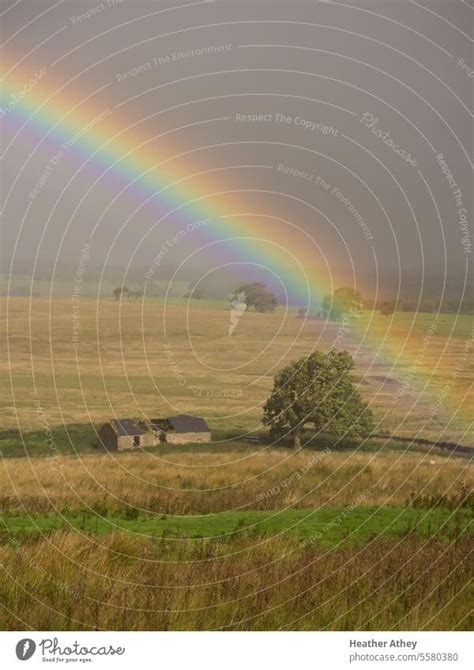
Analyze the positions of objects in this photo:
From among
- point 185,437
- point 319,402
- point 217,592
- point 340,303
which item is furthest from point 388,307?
point 217,592

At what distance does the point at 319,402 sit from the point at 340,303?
6.39 ft

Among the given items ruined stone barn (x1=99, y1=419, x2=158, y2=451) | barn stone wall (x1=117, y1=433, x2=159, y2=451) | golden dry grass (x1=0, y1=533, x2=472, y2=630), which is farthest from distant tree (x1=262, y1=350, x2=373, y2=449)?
golden dry grass (x1=0, y1=533, x2=472, y2=630)

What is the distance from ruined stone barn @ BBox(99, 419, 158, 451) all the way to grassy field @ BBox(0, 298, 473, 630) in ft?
0.76

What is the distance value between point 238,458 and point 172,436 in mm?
1250

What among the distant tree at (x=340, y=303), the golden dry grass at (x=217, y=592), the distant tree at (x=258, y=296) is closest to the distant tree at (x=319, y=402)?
the distant tree at (x=340, y=303)

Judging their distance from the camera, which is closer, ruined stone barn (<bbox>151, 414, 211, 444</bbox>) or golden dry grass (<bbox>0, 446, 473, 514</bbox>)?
golden dry grass (<bbox>0, 446, 473, 514</bbox>)

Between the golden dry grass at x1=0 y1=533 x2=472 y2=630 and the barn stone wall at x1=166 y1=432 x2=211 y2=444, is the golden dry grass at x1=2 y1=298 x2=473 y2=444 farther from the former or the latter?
the golden dry grass at x1=0 y1=533 x2=472 y2=630

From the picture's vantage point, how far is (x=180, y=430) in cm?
1473

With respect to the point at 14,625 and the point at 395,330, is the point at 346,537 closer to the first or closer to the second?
the point at 14,625

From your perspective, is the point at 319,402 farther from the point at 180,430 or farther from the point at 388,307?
the point at 180,430

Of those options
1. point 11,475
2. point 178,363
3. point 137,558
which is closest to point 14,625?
point 137,558

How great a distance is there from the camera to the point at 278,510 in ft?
39.9

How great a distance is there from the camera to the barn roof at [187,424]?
48.3 ft

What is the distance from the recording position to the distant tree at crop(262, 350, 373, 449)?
14.8m
